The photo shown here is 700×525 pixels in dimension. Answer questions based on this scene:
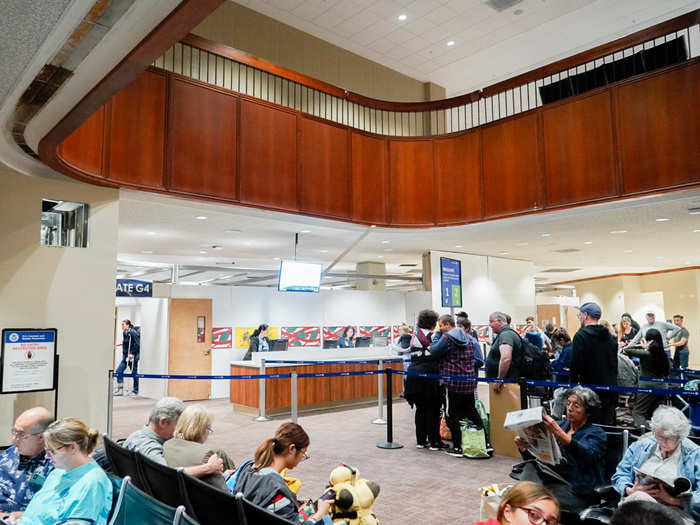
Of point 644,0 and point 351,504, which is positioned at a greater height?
point 644,0

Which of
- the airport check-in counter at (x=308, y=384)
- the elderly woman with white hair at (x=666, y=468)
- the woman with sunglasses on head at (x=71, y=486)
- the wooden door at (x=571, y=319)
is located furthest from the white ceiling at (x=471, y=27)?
the wooden door at (x=571, y=319)

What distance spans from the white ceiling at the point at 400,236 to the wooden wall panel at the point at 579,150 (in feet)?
0.96

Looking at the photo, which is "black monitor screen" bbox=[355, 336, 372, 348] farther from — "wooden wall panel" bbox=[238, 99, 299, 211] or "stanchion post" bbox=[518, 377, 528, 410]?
"stanchion post" bbox=[518, 377, 528, 410]

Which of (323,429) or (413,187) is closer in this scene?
(323,429)

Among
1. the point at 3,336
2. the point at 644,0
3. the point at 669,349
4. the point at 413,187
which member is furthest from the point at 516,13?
the point at 3,336

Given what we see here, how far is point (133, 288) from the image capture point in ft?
34.6

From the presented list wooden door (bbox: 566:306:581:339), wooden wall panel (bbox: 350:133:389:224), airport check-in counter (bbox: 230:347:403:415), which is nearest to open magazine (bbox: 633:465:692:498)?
wooden wall panel (bbox: 350:133:389:224)

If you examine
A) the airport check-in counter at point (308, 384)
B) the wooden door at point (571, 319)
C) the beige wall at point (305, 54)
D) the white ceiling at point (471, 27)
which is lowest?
the airport check-in counter at point (308, 384)

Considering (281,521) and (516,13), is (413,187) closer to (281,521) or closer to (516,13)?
(516,13)

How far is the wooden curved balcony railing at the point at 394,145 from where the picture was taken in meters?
6.66

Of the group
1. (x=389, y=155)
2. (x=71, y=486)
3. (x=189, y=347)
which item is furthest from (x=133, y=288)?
(x=71, y=486)

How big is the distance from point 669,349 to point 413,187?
5.96 metres

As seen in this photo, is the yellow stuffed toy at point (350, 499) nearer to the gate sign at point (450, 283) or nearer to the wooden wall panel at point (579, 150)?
the wooden wall panel at point (579, 150)

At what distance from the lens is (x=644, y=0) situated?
9.85 m
